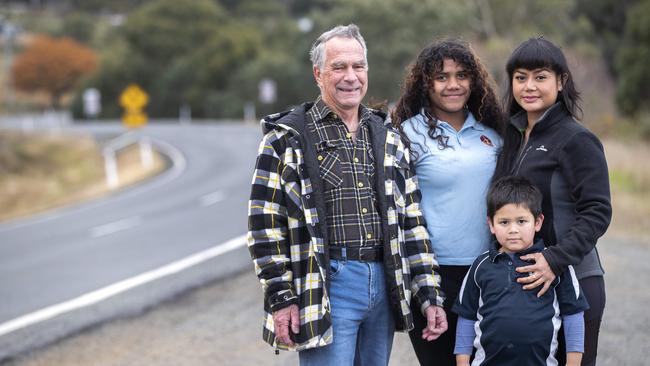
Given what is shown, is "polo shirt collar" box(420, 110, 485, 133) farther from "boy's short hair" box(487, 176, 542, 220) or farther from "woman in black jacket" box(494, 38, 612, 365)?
"boy's short hair" box(487, 176, 542, 220)

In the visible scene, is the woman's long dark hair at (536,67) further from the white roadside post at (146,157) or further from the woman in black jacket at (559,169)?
the white roadside post at (146,157)

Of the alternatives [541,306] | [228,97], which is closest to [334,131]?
[541,306]

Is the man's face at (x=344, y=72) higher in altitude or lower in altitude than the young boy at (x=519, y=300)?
higher

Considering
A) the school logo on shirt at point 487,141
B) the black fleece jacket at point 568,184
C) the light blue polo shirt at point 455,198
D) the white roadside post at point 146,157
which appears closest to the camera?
the black fleece jacket at point 568,184

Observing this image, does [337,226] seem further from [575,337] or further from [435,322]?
[575,337]

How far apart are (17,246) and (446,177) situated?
12.1 meters

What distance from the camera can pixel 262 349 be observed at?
500 cm

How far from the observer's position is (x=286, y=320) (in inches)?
115

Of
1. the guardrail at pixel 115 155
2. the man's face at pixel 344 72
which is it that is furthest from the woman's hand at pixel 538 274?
the guardrail at pixel 115 155

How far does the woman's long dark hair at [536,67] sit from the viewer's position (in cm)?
305

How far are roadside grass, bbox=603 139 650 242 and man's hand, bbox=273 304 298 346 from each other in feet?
22.2

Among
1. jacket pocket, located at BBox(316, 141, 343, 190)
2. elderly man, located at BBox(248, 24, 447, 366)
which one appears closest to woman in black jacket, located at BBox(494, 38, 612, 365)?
elderly man, located at BBox(248, 24, 447, 366)

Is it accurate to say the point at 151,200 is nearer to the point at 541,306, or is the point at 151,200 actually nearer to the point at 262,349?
the point at 262,349

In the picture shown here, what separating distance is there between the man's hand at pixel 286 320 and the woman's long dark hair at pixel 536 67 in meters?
1.04
